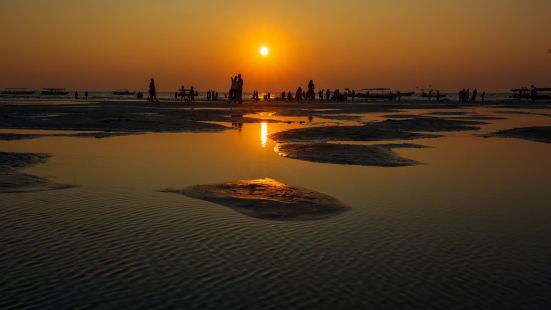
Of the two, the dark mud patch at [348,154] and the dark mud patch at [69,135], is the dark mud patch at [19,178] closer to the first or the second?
the dark mud patch at [69,135]

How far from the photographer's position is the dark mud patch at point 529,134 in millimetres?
22966

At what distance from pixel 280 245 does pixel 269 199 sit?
287 cm

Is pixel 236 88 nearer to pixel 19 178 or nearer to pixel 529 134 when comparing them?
pixel 529 134

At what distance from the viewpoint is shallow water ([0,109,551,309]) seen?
5.08 metres

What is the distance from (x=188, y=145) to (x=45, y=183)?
28.1ft

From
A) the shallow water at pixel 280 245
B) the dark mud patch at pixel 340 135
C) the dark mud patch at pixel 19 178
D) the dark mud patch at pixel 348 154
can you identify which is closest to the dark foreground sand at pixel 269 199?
the shallow water at pixel 280 245

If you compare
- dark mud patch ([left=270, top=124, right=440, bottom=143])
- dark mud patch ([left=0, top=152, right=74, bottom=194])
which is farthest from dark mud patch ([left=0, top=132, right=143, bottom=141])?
dark mud patch ([left=270, top=124, right=440, bottom=143])

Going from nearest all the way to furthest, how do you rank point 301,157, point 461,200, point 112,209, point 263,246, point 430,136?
point 263,246
point 112,209
point 461,200
point 301,157
point 430,136

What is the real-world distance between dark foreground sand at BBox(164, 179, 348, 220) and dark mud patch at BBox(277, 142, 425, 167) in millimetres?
4469

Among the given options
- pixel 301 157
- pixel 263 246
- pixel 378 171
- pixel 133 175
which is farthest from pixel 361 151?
pixel 263 246

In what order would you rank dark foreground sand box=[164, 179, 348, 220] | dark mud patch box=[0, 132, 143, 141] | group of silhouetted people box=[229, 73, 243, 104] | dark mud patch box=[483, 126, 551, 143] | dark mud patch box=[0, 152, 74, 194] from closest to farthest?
1. dark foreground sand box=[164, 179, 348, 220]
2. dark mud patch box=[0, 152, 74, 194]
3. dark mud patch box=[0, 132, 143, 141]
4. dark mud patch box=[483, 126, 551, 143]
5. group of silhouetted people box=[229, 73, 243, 104]

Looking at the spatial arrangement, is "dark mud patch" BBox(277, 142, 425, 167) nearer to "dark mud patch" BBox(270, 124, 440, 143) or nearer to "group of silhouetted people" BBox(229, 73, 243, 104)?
"dark mud patch" BBox(270, 124, 440, 143)

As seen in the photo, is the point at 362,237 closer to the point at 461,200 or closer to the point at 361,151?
the point at 461,200

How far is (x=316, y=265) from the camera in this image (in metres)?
5.98
